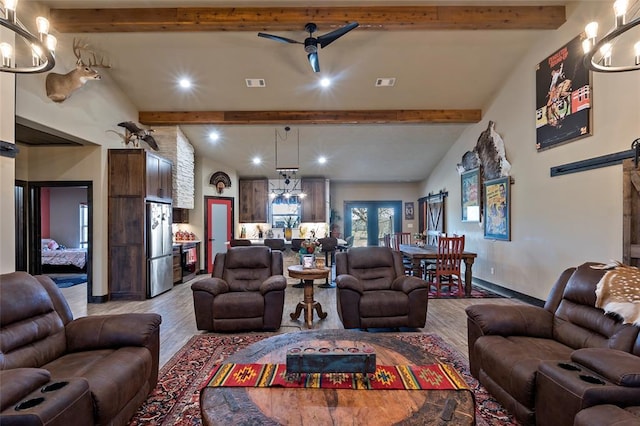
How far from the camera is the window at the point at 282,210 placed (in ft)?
33.1

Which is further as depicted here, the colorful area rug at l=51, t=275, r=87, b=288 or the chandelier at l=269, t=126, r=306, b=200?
the chandelier at l=269, t=126, r=306, b=200

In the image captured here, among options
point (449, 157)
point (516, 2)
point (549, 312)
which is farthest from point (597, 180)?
point (449, 157)

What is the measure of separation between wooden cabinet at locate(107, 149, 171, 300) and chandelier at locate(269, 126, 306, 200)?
3.01m

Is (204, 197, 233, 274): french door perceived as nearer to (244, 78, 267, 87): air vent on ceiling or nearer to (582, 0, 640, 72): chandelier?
(244, 78, 267, 87): air vent on ceiling

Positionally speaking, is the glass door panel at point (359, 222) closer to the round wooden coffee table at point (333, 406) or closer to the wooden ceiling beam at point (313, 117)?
the wooden ceiling beam at point (313, 117)

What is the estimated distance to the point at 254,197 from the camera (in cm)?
995

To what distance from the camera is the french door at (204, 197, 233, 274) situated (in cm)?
842

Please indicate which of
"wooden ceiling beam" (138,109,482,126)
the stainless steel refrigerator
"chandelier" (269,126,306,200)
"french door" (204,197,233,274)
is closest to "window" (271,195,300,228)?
"chandelier" (269,126,306,200)

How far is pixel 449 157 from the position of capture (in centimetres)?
839

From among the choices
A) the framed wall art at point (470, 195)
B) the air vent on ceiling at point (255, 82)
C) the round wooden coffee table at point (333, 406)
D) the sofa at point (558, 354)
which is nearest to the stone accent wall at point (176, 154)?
the air vent on ceiling at point (255, 82)

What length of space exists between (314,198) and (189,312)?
5.85 m

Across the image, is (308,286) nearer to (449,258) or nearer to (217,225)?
(449,258)

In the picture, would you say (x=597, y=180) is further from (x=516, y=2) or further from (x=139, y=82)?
(x=139, y=82)

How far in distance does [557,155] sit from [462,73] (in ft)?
7.09
